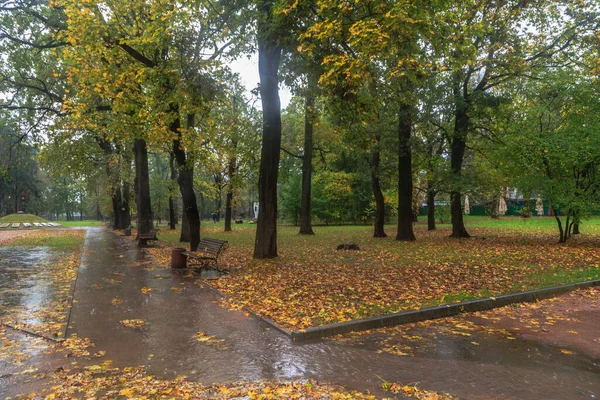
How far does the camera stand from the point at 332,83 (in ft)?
27.0

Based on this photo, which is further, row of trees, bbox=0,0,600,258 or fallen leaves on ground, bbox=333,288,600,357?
row of trees, bbox=0,0,600,258

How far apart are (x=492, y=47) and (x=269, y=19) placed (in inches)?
385

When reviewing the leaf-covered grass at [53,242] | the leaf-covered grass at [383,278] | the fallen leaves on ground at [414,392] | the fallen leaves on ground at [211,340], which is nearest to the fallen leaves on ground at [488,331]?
the leaf-covered grass at [383,278]

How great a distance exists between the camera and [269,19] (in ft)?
31.3

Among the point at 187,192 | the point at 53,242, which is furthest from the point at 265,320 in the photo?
the point at 53,242

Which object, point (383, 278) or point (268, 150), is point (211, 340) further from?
point (268, 150)

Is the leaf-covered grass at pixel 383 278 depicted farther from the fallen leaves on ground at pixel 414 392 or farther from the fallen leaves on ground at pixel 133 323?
the fallen leaves on ground at pixel 414 392

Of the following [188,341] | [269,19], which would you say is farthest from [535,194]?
[188,341]

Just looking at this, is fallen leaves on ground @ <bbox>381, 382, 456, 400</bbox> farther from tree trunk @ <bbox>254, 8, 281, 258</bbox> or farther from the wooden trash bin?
the wooden trash bin

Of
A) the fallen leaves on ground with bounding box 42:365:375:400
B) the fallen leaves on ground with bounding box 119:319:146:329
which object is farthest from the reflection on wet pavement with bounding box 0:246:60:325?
the fallen leaves on ground with bounding box 42:365:375:400

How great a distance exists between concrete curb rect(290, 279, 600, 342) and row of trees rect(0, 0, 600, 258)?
179 inches

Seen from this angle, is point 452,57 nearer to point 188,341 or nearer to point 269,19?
point 269,19

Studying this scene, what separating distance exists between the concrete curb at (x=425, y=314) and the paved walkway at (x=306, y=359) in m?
0.25

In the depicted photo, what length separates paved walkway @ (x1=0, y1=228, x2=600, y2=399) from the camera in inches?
154
